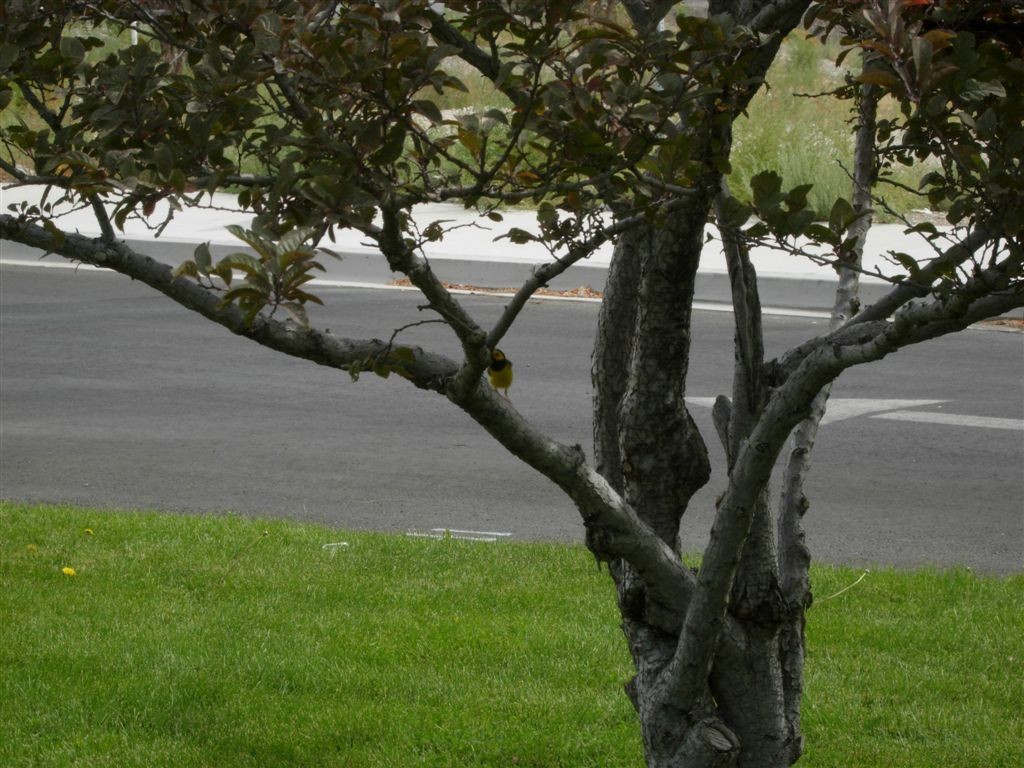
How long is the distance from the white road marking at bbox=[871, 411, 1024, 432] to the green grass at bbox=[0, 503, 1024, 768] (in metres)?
3.20

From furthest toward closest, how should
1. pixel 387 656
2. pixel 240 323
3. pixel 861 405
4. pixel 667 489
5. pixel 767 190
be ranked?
pixel 861 405
pixel 387 656
pixel 667 489
pixel 240 323
pixel 767 190

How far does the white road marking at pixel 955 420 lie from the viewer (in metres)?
8.63

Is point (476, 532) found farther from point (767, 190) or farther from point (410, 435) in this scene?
point (767, 190)

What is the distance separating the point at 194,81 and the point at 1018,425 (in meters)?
7.62

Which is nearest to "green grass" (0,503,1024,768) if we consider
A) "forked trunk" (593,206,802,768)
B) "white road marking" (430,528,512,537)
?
"white road marking" (430,528,512,537)

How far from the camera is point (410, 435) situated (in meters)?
8.35

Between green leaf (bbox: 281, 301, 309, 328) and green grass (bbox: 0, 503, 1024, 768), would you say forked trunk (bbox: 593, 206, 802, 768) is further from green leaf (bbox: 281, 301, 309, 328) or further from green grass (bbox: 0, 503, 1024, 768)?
green leaf (bbox: 281, 301, 309, 328)

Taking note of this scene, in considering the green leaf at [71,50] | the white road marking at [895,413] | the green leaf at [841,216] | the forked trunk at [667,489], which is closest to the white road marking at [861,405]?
the white road marking at [895,413]

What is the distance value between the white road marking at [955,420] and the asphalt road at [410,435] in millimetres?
26

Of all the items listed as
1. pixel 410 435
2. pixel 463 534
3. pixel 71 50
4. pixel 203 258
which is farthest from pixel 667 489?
pixel 410 435

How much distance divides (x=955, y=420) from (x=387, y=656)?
5255mm

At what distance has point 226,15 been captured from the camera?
189cm

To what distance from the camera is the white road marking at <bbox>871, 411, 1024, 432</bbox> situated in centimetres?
863

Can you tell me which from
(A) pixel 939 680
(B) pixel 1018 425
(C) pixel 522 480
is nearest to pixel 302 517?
(C) pixel 522 480
